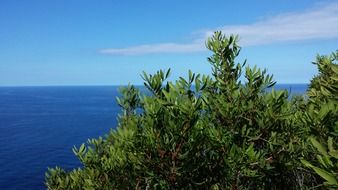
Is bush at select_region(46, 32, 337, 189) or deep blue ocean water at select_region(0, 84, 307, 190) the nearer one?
bush at select_region(46, 32, 337, 189)

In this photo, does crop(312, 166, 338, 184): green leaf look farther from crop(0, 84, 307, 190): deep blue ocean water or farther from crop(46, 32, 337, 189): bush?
crop(0, 84, 307, 190): deep blue ocean water

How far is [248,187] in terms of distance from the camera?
8.82 meters

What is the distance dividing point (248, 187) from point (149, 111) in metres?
3.09

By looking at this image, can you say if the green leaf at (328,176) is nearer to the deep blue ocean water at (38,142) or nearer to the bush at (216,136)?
the bush at (216,136)

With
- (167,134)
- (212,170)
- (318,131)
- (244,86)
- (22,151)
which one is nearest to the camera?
(318,131)

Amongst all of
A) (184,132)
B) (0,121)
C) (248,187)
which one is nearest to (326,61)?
(248,187)

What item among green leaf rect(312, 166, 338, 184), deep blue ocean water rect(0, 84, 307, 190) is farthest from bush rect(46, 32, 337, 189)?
deep blue ocean water rect(0, 84, 307, 190)

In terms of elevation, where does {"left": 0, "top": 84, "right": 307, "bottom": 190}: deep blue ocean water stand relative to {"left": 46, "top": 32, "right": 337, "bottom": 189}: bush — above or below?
below

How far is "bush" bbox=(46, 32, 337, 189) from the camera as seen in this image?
8070 millimetres

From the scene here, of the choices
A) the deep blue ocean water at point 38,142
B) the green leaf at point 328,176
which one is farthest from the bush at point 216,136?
the deep blue ocean water at point 38,142

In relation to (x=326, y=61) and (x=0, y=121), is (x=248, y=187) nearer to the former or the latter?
(x=326, y=61)

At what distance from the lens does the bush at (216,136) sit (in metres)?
8.07

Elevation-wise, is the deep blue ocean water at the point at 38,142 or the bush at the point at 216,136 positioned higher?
the bush at the point at 216,136

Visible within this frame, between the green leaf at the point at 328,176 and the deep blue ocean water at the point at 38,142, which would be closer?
the green leaf at the point at 328,176
